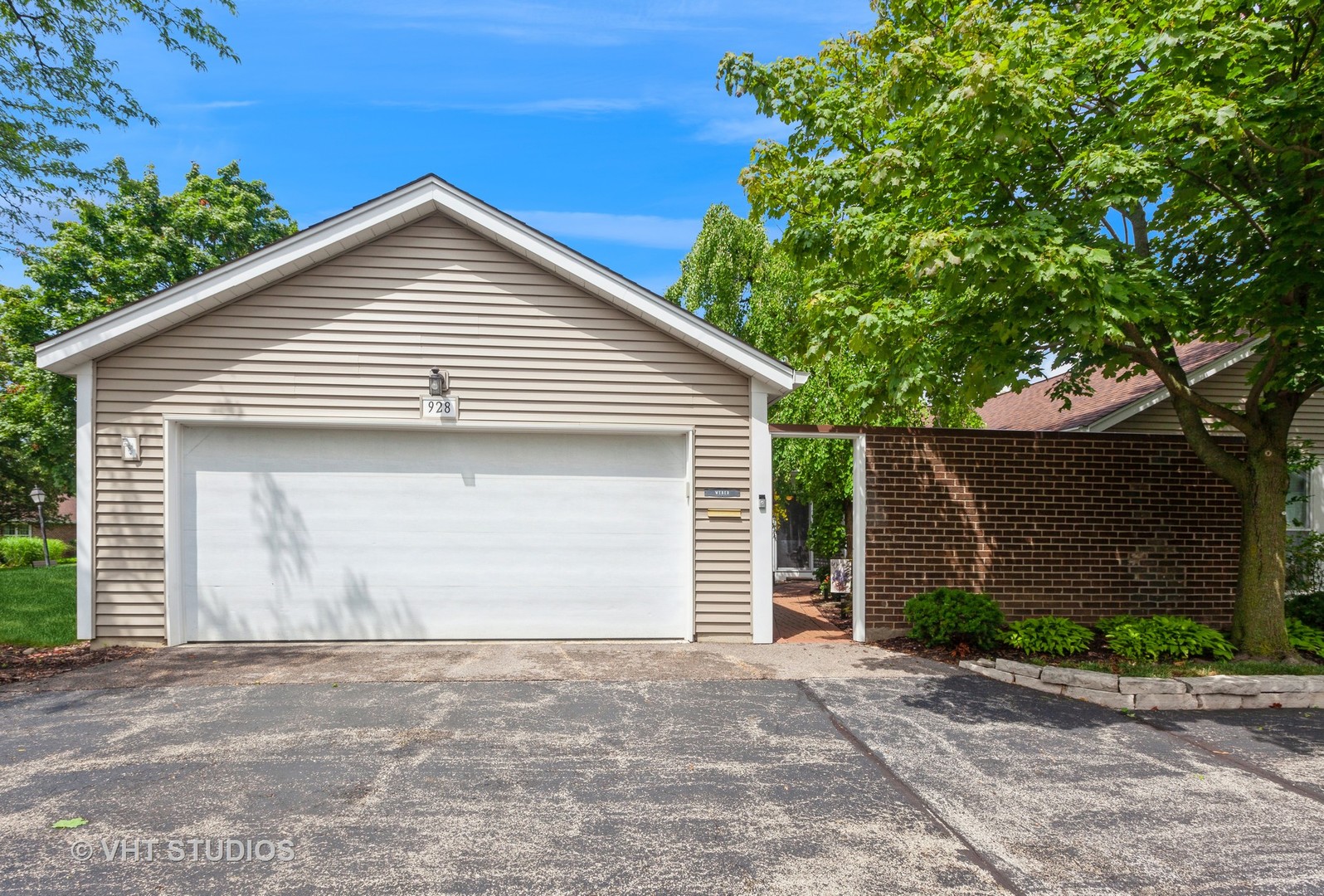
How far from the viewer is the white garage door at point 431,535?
7902 millimetres

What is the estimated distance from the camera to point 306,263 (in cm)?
789

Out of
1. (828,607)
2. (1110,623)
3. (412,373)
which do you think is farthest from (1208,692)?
(412,373)

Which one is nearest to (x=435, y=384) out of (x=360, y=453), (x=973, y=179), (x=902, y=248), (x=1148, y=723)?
(x=360, y=453)

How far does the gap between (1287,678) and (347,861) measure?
7.14 m

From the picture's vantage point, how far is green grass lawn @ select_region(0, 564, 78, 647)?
7.95 metres

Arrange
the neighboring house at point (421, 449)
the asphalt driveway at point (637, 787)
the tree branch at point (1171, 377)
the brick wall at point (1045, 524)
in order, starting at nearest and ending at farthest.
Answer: the asphalt driveway at point (637, 787) → the tree branch at point (1171, 377) → the neighboring house at point (421, 449) → the brick wall at point (1045, 524)

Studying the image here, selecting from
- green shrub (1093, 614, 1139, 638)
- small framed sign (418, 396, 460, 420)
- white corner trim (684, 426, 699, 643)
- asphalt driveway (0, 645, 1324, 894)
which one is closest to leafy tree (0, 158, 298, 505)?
small framed sign (418, 396, 460, 420)

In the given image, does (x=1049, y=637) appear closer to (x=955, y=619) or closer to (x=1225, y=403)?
(x=955, y=619)

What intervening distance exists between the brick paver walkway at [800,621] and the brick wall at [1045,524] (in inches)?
30.8

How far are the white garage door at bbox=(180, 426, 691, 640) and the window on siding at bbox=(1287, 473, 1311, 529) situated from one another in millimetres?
9367

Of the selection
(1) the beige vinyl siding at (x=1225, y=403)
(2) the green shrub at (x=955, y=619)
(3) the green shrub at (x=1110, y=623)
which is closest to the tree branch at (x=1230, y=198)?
(3) the green shrub at (x=1110, y=623)

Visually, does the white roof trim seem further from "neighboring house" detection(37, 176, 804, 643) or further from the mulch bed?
the mulch bed

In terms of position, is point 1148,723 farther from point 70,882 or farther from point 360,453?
point 360,453

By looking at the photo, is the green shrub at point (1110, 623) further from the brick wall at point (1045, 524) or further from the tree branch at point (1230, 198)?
the tree branch at point (1230, 198)
